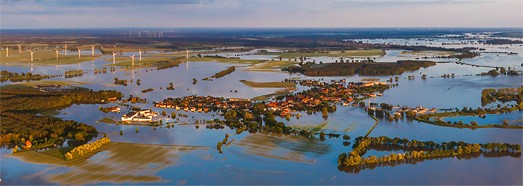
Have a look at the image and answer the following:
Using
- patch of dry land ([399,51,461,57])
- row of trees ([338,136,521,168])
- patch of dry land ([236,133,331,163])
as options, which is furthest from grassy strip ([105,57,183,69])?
row of trees ([338,136,521,168])

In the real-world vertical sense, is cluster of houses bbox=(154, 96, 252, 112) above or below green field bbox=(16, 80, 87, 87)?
below

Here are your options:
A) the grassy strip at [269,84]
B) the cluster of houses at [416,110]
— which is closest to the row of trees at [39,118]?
the grassy strip at [269,84]

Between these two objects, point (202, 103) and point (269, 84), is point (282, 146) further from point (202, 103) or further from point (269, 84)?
point (269, 84)

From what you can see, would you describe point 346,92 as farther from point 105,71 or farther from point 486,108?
point 105,71

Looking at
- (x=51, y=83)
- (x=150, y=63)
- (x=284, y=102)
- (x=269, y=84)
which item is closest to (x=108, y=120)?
(x=284, y=102)

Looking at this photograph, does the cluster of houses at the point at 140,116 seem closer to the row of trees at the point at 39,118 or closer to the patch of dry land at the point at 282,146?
the row of trees at the point at 39,118

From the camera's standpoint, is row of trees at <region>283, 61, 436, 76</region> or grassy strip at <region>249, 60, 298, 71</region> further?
grassy strip at <region>249, 60, 298, 71</region>

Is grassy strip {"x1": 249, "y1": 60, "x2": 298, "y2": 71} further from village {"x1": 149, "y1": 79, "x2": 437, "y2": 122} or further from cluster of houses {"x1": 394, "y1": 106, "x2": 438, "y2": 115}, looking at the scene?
cluster of houses {"x1": 394, "y1": 106, "x2": 438, "y2": 115}
